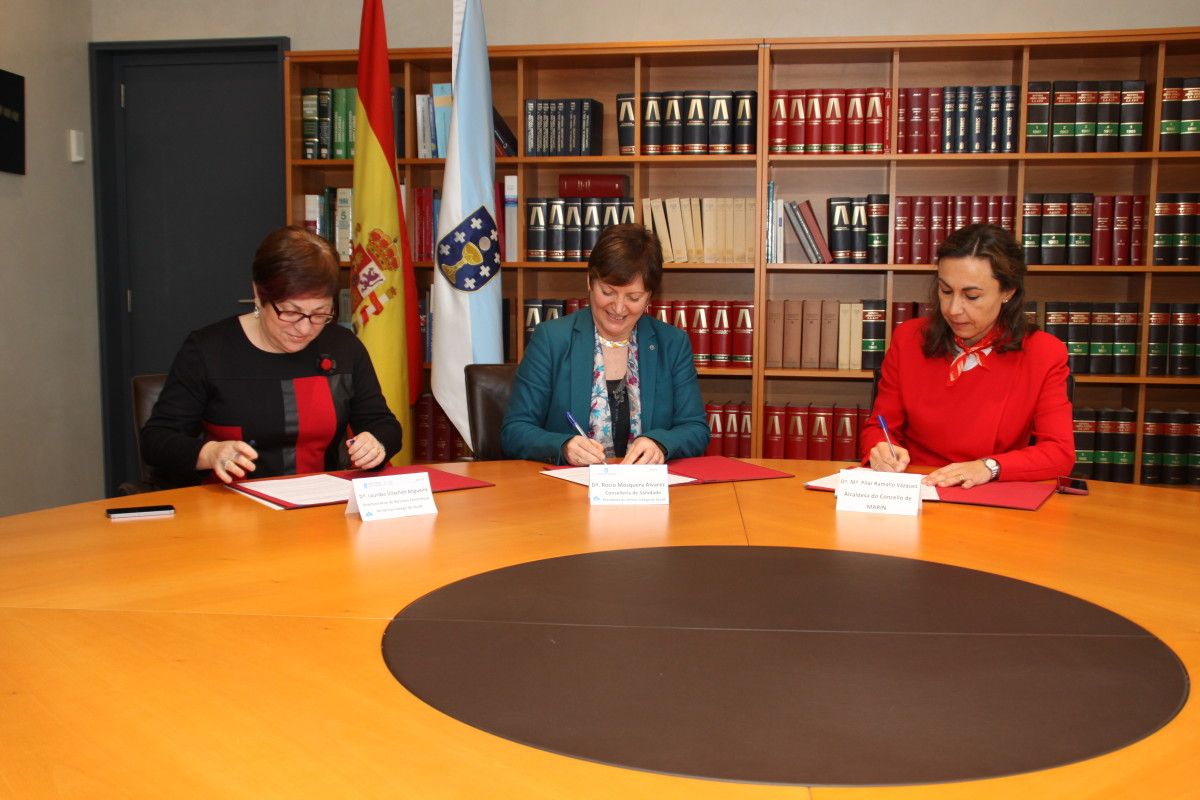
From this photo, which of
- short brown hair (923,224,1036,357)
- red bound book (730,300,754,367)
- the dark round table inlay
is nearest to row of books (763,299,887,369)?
red bound book (730,300,754,367)

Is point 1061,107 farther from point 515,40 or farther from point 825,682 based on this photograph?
point 825,682

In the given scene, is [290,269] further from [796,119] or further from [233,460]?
[796,119]

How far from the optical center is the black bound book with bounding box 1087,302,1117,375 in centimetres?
375

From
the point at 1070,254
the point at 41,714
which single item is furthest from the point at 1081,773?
the point at 1070,254

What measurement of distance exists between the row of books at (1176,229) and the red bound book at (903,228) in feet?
2.86

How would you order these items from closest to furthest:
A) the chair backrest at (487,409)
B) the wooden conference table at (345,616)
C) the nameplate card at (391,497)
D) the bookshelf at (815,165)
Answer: the wooden conference table at (345,616) < the nameplate card at (391,497) < the chair backrest at (487,409) < the bookshelf at (815,165)

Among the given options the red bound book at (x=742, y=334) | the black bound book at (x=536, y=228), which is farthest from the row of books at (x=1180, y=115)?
the black bound book at (x=536, y=228)

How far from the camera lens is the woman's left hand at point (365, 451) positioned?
2031 mm

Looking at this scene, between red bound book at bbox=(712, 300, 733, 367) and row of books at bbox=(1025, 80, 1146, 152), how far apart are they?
1312 mm

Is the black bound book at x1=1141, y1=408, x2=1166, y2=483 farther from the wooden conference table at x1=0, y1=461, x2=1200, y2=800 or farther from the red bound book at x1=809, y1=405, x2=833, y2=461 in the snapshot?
the wooden conference table at x1=0, y1=461, x2=1200, y2=800

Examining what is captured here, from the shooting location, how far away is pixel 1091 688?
3.14ft

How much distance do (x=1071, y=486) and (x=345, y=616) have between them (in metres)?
1.51

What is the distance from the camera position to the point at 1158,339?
3.71 metres

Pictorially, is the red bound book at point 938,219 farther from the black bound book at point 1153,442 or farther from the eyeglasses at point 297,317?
the eyeglasses at point 297,317
